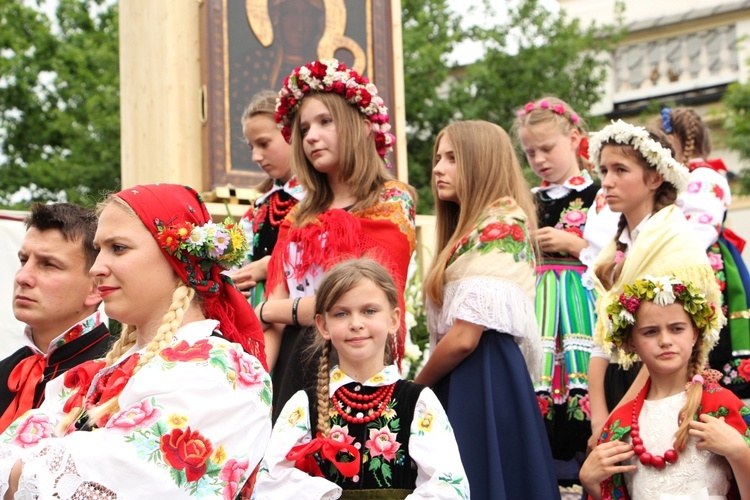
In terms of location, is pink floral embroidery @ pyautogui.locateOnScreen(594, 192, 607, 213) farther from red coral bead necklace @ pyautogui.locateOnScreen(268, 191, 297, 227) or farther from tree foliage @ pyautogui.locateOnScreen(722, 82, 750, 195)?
tree foliage @ pyautogui.locateOnScreen(722, 82, 750, 195)

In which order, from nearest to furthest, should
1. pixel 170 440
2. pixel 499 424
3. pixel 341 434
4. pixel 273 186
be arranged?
pixel 170 440 < pixel 341 434 < pixel 499 424 < pixel 273 186

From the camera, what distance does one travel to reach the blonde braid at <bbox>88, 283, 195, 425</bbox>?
281 cm

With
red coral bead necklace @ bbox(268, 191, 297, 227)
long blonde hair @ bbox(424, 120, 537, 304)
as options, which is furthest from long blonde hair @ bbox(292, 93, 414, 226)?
red coral bead necklace @ bbox(268, 191, 297, 227)

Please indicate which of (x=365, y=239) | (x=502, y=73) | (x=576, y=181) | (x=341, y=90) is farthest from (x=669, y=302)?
(x=502, y=73)

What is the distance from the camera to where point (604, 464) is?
3.83 meters

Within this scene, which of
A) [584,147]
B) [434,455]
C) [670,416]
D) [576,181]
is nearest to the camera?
[434,455]

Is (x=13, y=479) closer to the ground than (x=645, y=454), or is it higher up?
higher up

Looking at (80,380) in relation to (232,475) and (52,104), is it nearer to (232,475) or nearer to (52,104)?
(232,475)

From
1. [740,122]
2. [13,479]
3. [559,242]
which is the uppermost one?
[740,122]

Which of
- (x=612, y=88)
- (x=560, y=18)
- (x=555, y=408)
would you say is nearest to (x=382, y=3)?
(x=555, y=408)

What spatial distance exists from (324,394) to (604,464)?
1.04 meters

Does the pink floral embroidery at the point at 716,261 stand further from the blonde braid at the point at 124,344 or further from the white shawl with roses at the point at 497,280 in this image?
the blonde braid at the point at 124,344

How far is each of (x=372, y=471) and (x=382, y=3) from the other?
5945 mm

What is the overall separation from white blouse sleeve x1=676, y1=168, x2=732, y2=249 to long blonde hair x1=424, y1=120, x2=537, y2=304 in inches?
38.1
